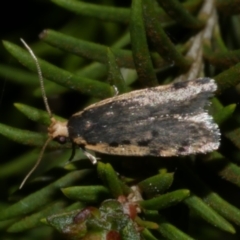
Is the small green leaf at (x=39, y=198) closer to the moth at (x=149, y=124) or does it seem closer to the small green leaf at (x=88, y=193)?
the moth at (x=149, y=124)

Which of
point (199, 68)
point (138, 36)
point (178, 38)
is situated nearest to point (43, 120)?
point (138, 36)

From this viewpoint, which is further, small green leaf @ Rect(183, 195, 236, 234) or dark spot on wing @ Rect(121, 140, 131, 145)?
dark spot on wing @ Rect(121, 140, 131, 145)

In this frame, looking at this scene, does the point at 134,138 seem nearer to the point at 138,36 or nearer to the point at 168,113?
the point at 168,113

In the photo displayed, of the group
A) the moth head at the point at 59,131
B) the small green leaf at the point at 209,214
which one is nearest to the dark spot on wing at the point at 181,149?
the small green leaf at the point at 209,214

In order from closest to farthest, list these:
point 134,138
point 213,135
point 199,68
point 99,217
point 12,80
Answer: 1. point 99,217
2. point 213,135
3. point 199,68
4. point 134,138
5. point 12,80

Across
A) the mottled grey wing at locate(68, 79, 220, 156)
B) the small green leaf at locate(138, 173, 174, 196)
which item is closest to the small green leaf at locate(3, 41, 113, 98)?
the mottled grey wing at locate(68, 79, 220, 156)

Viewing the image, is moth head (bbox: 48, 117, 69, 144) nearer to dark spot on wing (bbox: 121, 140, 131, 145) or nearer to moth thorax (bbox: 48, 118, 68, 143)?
moth thorax (bbox: 48, 118, 68, 143)

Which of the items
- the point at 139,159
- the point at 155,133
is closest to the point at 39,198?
the point at 139,159
